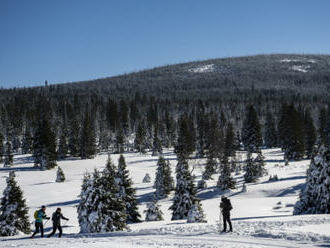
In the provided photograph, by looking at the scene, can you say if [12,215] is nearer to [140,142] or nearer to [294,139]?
[294,139]

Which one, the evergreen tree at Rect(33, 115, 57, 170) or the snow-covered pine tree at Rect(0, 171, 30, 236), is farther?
the evergreen tree at Rect(33, 115, 57, 170)

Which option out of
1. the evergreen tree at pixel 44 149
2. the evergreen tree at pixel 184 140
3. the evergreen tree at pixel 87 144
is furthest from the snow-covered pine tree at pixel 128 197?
the evergreen tree at pixel 87 144

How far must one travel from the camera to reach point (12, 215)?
25969mm

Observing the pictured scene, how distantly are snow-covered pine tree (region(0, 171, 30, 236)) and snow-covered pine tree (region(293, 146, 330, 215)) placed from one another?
2071 cm

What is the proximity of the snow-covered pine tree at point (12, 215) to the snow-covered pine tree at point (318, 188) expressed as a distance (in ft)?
68.0

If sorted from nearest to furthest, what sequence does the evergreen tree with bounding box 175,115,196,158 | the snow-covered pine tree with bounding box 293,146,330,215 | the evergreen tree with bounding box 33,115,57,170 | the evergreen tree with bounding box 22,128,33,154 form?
the snow-covered pine tree with bounding box 293,146,330,215 → the evergreen tree with bounding box 33,115,57,170 → the evergreen tree with bounding box 175,115,196,158 → the evergreen tree with bounding box 22,128,33,154

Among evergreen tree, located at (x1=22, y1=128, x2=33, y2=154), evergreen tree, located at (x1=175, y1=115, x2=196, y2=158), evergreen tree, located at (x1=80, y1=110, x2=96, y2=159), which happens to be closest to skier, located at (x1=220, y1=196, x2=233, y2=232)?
evergreen tree, located at (x1=175, y1=115, x2=196, y2=158)

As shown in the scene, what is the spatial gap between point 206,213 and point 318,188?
47.2ft

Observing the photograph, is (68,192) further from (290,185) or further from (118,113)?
(118,113)

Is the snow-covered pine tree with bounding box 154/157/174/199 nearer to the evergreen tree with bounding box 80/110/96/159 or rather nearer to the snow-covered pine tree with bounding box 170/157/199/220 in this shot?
the snow-covered pine tree with bounding box 170/157/199/220

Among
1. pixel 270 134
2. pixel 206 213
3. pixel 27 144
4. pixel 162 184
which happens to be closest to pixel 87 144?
pixel 27 144

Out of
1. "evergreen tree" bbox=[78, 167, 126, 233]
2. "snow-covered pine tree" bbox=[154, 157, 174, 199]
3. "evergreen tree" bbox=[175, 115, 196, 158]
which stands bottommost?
"snow-covered pine tree" bbox=[154, 157, 174, 199]

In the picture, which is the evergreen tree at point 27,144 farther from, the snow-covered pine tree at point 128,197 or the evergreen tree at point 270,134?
the snow-covered pine tree at point 128,197

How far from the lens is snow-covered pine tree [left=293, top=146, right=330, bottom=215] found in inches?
895
